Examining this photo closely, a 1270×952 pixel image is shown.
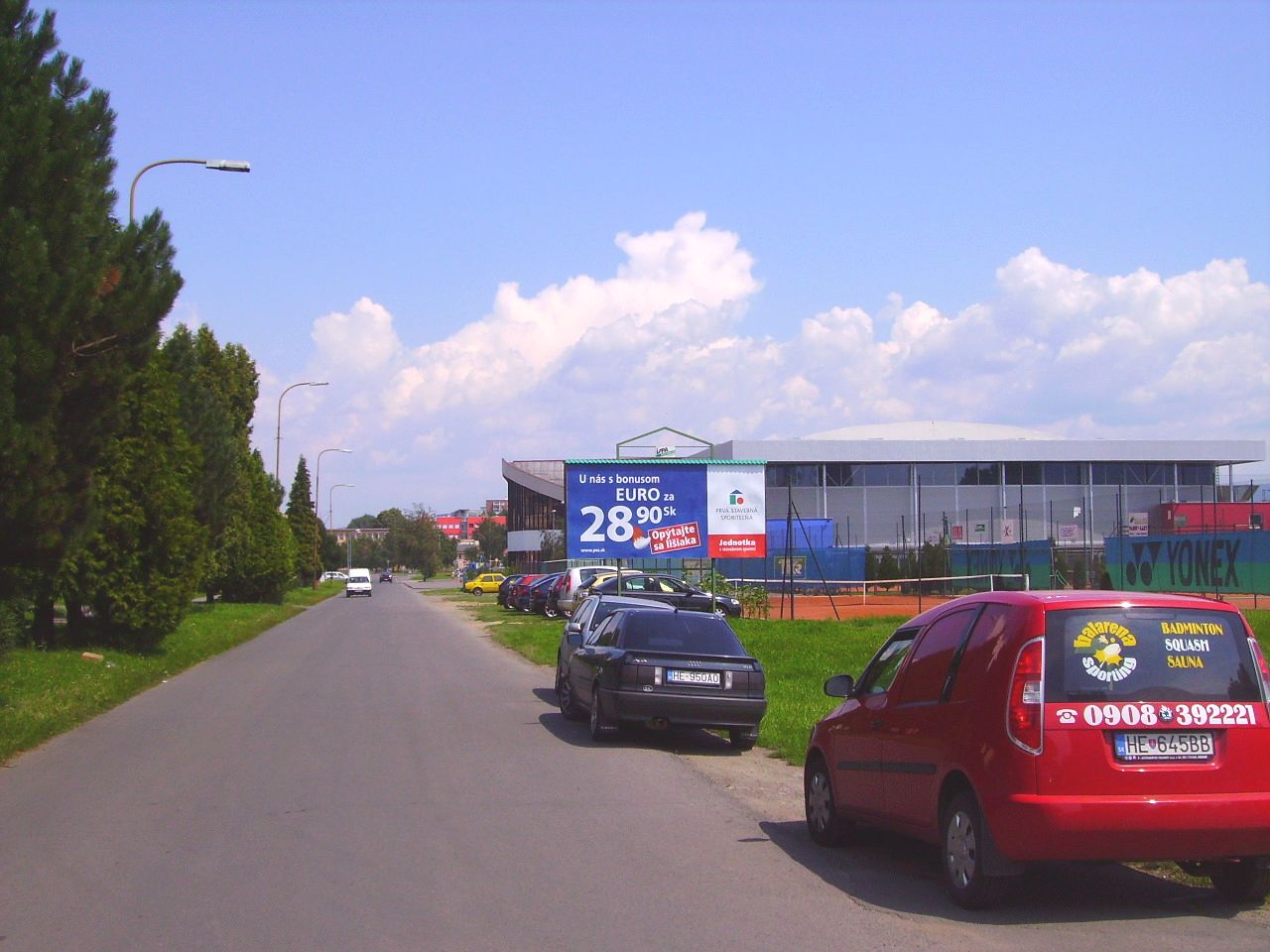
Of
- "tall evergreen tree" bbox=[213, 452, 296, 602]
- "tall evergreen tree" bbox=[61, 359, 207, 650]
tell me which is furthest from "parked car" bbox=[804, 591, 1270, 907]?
"tall evergreen tree" bbox=[213, 452, 296, 602]

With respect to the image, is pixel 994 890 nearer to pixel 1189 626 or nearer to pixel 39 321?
pixel 1189 626

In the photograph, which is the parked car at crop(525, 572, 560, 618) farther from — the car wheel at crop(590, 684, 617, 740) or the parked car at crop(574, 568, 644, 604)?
the car wheel at crop(590, 684, 617, 740)

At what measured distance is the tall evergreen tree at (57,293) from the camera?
13.1 m

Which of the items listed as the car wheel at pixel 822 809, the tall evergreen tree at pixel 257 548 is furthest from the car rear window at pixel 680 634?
the tall evergreen tree at pixel 257 548

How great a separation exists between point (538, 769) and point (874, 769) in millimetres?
4656

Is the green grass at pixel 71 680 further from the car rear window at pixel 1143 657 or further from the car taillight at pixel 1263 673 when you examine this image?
the car taillight at pixel 1263 673

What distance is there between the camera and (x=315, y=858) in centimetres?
805

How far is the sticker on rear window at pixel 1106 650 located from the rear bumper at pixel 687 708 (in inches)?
275

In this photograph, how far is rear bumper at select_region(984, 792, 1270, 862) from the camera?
6.30 meters

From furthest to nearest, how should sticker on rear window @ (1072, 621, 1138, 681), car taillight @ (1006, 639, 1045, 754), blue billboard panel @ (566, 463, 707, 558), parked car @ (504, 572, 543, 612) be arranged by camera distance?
1. parked car @ (504, 572, 543, 612)
2. blue billboard panel @ (566, 463, 707, 558)
3. sticker on rear window @ (1072, 621, 1138, 681)
4. car taillight @ (1006, 639, 1045, 754)

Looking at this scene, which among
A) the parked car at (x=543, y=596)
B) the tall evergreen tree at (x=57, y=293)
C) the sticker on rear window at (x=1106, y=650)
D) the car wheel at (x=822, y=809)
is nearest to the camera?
the sticker on rear window at (x=1106, y=650)

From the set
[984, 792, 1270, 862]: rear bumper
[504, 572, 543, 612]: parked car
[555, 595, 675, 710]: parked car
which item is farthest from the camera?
[504, 572, 543, 612]: parked car

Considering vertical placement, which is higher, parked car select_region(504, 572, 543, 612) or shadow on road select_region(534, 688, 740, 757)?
parked car select_region(504, 572, 543, 612)

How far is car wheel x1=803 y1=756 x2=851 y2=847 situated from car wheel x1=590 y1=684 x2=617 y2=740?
464 cm
